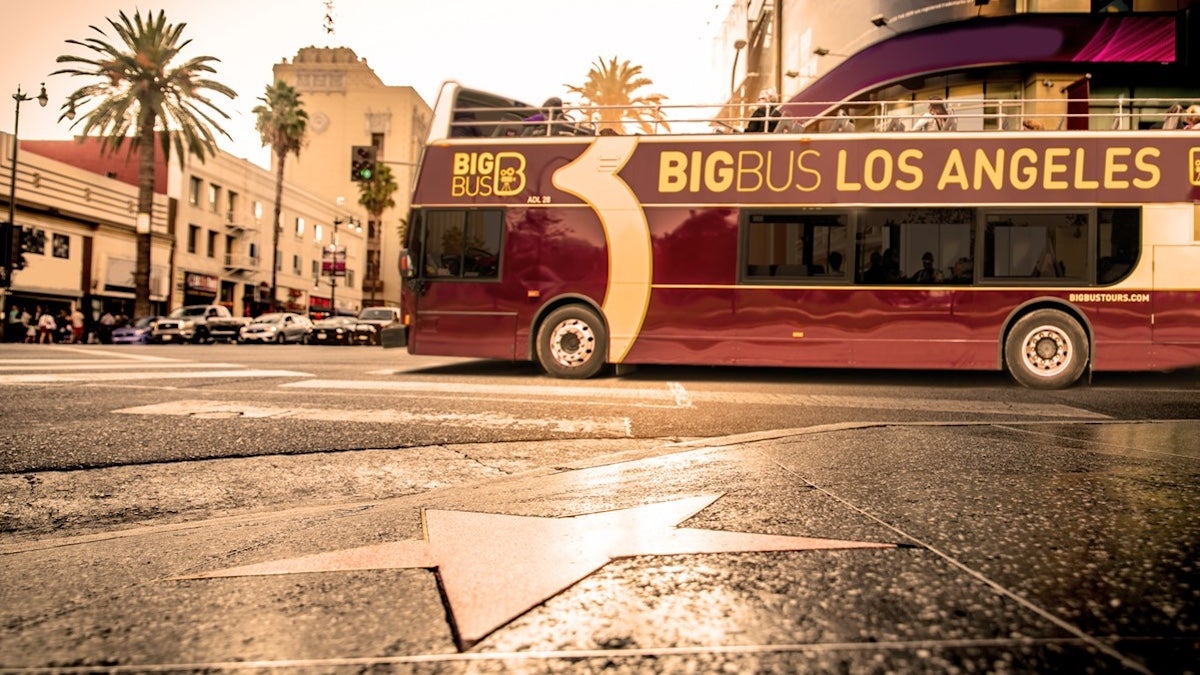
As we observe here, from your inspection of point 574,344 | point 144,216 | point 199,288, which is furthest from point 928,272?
point 199,288

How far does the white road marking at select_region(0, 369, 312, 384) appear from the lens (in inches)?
303

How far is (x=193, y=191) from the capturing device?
40719mm

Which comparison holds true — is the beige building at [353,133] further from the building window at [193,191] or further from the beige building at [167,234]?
the building window at [193,191]

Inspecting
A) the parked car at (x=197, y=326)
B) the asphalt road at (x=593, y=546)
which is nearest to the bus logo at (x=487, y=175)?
the asphalt road at (x=593, y=546)

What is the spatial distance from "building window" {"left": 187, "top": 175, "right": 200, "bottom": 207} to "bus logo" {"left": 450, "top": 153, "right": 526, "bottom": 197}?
36.6 metres

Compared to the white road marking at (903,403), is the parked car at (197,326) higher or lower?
higher

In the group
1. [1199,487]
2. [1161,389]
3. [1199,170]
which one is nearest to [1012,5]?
[1199,170]

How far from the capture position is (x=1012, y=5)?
61.7 ft

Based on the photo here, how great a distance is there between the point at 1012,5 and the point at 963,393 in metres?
15.4

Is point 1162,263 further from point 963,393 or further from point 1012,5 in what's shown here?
point 1012,5

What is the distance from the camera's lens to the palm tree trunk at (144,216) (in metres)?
30.0

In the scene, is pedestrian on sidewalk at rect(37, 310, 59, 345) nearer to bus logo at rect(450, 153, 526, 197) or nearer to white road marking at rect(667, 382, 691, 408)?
bus logo at rect(450, 153, 526, 197)

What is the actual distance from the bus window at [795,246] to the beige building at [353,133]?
65.0 m

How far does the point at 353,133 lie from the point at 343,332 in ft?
160
